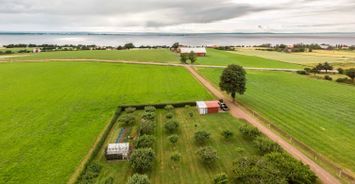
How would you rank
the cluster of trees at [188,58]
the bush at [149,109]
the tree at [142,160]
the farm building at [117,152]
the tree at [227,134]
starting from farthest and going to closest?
the cluster of trees at [188,58] < the bush at [149,109] < the tree at [227,134] < the farm building at [117,152] < the tree at [142,160]

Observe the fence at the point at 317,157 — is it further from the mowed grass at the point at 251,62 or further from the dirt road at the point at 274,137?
the mowed grass at the point at 251,62

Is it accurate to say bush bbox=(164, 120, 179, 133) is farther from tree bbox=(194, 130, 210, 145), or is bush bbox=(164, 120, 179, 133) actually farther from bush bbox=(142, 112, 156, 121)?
tree bbox=(194, 130, 210, 145)

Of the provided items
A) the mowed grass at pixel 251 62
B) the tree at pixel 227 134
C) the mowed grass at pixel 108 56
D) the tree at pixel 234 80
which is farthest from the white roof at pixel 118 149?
A: the mowed grass at pixel 108 56

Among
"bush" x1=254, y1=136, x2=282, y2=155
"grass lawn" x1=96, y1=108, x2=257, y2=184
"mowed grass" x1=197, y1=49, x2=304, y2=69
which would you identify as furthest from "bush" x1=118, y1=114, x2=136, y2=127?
"mowed grass" x1=197, y1=49, x2=304, y2=69

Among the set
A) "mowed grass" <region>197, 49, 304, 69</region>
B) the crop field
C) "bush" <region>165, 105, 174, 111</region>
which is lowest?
"bush" <region>165, 105, 174, 111</region>

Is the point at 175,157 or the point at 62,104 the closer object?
the point at 175,157

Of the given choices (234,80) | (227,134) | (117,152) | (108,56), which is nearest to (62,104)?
(117,152)

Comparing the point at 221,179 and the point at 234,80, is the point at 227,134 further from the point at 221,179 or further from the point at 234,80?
the point at 234,80
